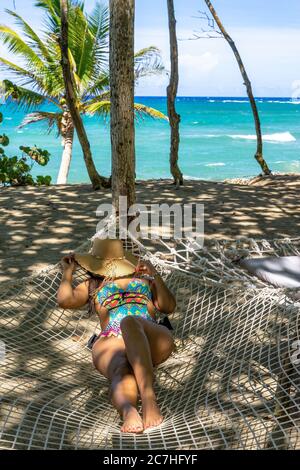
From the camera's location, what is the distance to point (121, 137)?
352 centimetres

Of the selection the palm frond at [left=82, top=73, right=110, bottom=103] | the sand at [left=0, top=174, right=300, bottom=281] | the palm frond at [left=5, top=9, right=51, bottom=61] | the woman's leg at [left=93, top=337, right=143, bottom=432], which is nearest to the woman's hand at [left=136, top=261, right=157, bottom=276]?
the woman's leg at [left=93, top=337, right=143, bottom=432]

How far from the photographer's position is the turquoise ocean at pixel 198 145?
79.4ft

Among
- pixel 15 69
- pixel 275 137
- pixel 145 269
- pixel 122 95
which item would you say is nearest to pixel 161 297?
pixel 145 269

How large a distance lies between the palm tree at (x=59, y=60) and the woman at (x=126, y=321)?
7.39m

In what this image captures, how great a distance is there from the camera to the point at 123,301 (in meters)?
2.38

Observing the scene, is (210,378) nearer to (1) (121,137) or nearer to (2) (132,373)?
(2) (132,373)

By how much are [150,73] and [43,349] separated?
377 inches

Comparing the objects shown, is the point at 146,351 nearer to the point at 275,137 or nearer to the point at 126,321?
the point at 126,321

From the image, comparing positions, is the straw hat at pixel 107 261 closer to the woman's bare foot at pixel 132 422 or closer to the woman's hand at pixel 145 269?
the woman's hand at pixel 145 269

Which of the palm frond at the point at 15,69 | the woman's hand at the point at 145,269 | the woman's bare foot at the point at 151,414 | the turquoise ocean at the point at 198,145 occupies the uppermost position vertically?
the palm frond at the point at 15,69

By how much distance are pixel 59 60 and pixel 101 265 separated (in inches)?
327

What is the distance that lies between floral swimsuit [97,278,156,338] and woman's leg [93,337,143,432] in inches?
2.8

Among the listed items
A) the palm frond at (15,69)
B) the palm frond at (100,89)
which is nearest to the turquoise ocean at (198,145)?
the palm frond at (100,89)
